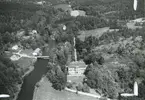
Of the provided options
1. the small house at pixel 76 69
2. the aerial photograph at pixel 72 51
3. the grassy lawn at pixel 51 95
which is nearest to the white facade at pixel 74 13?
the aerial photograph at pixel 72 51

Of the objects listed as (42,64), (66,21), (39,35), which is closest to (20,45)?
(39,35)

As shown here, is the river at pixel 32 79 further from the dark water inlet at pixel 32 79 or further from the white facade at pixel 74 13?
the white facade at pixel 74 13

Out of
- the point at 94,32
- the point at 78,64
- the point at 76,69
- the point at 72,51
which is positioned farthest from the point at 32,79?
the point at 94,32

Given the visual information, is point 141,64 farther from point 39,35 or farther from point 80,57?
point 39,35

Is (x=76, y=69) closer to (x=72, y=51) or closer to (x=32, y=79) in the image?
(x=32, y=79)

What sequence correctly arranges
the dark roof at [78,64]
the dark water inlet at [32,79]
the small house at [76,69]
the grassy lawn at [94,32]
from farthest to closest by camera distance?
the grassy lawn at [94,32], the dark roof at [78,64], the small house at [76,69], the dark water inlet at [32,79]

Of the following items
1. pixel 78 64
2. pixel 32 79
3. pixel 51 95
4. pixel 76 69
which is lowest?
pixel 51 95

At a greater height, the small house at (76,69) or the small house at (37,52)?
the small house at (37,52)

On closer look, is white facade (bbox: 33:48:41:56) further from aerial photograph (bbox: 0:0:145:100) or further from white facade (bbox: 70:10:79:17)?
white facade (bbox: 70:10:79:17)
